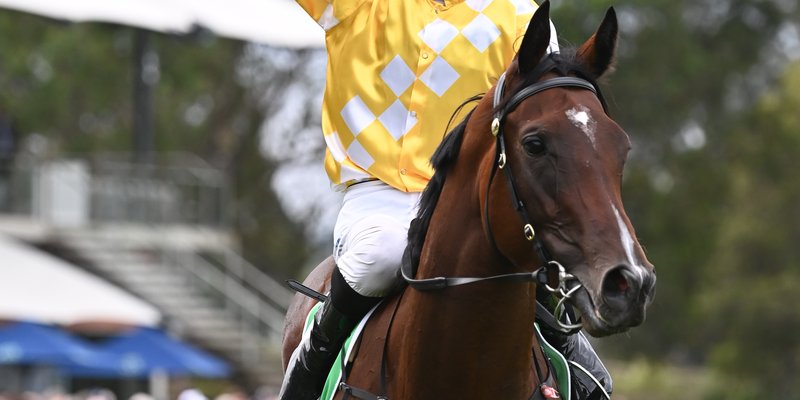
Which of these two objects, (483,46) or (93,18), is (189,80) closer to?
(93,18)

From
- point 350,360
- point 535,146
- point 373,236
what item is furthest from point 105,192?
point 535,146

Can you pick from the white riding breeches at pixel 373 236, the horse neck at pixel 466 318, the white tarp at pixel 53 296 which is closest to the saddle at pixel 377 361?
the white riding breeches at pixel 373 236

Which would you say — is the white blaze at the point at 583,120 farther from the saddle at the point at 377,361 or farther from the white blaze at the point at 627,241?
the saddle at the point at 377,361

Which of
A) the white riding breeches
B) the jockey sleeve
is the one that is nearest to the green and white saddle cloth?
the white riding breeches

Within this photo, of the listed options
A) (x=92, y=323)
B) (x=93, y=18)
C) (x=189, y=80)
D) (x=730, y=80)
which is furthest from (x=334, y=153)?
(x=730, y=80)

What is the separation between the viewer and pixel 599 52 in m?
4.15

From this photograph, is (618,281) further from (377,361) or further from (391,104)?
(391,104)

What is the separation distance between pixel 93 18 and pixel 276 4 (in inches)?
96.3

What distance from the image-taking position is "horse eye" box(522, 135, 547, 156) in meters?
3.90

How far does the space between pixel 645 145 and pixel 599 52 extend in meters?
29.8

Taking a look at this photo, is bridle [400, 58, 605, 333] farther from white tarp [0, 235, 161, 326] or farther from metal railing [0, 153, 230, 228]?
metal railing [0, 153, 230, 228]

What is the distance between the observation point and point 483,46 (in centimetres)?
474

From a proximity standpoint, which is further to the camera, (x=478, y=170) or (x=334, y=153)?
(x=334, y=153)

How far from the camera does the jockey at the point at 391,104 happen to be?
186 inches
